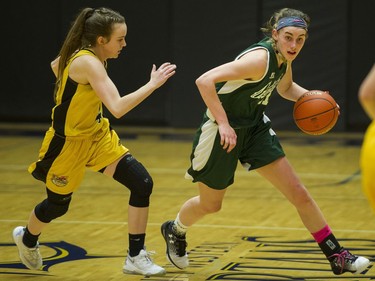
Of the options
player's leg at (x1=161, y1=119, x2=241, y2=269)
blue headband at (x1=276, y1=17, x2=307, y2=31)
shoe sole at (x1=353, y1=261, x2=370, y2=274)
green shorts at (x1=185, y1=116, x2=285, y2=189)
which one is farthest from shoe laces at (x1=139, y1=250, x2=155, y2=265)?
blue headband at (x1=276, y1=17, x2=307, y2=31)

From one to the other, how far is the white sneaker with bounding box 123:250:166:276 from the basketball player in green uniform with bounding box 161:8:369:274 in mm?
467

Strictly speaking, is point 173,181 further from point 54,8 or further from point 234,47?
point 54,8

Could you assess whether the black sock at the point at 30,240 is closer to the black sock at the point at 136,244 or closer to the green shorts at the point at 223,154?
the black sock at the point at 136,244

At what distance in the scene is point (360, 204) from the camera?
8273 millimetres

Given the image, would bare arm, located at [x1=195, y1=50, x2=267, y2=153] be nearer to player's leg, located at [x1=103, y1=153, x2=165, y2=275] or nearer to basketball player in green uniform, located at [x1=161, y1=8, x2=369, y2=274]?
basketball player in green uniform, located at [x1=161, y1=8, x2=369, y2=274]

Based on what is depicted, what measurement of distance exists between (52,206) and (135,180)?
549mm

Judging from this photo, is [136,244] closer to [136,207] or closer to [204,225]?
[136,207]

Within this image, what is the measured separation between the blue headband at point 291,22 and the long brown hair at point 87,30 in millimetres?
968

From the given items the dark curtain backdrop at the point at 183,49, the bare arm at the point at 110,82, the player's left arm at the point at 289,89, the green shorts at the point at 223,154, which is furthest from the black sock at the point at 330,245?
the dark curtain backdrop at the point at 183,49

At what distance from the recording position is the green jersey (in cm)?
520

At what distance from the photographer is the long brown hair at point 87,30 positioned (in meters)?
5.29

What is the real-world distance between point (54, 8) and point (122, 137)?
3026mm

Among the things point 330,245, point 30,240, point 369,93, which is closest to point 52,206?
point 30,240

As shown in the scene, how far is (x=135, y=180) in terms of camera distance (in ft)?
17.7
